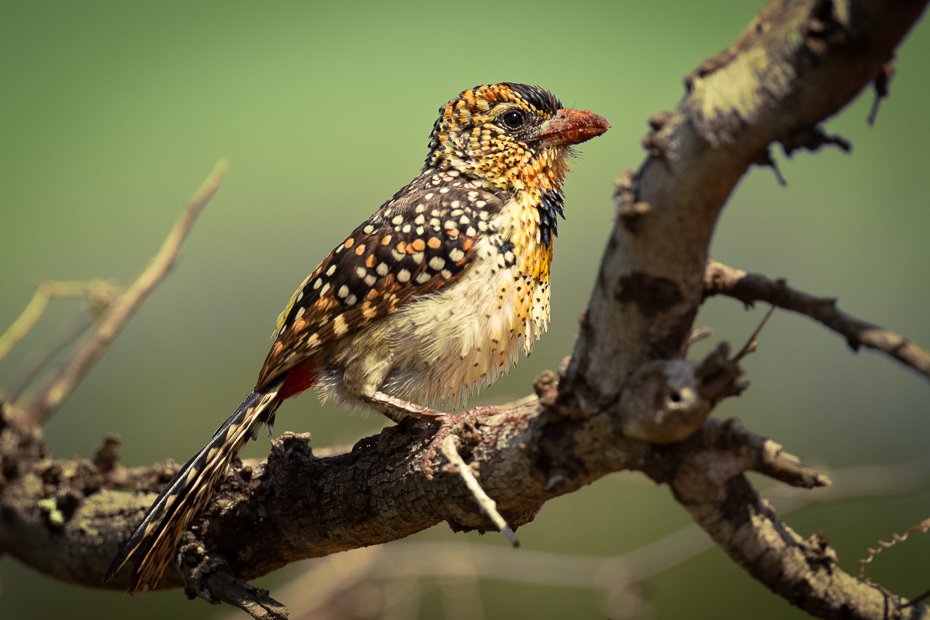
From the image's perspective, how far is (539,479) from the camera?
1.38 metres

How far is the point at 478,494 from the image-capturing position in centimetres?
121

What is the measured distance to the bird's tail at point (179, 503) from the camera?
1880 millimetres

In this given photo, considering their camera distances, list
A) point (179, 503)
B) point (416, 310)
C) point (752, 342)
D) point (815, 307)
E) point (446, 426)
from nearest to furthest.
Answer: point (815, 307) < point (752, 342) < point (446, 426) < point (179, 503) < point (416, 310)

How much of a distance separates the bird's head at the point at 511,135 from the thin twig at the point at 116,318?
48.5 inches

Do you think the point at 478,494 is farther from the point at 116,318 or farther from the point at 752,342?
the point at 116,318

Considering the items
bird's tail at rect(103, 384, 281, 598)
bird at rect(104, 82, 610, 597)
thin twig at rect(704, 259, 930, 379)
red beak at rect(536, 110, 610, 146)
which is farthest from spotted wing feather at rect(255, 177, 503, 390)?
thin twig at rect(704, 259, 930, 379)

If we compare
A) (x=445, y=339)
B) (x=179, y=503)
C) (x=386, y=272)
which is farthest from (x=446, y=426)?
(x=179, y=503)

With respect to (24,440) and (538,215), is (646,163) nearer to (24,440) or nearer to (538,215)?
(538,215)

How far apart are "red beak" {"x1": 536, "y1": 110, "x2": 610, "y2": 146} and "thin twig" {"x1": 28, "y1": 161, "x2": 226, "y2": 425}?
1.55 meters

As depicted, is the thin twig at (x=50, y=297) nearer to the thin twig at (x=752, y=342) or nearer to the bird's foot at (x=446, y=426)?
the bird's foot at (x=446, y=426)

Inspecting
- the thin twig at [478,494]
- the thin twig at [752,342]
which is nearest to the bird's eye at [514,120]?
the thin twig at [478,494]

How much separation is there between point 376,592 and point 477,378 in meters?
2.29

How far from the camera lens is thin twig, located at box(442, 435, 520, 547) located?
115 centimetres

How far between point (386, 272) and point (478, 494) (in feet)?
3.08
